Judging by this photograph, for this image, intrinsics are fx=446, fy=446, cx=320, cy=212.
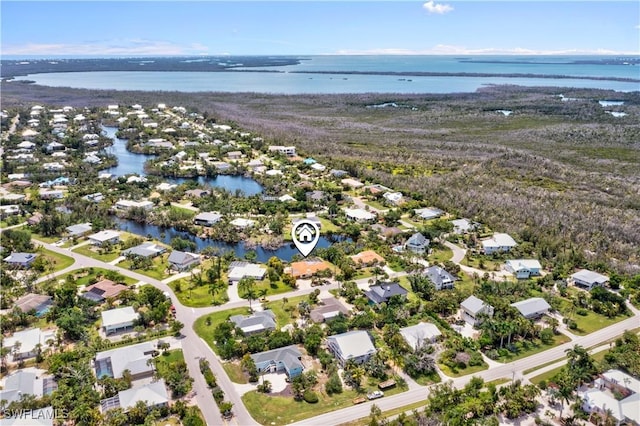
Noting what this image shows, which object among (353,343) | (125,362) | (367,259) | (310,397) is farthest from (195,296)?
(367,259)

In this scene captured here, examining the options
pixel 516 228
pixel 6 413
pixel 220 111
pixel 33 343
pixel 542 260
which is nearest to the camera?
pixel 6 413

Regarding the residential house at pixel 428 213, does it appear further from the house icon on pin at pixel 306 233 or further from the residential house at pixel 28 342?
the residential house at pixel 28 342

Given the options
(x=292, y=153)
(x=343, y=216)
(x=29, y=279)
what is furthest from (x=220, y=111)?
(x=29, y=279)

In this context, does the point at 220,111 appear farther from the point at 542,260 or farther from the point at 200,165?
the point at 542,260

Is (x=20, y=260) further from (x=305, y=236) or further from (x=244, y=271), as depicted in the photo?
(x=305, y=236)

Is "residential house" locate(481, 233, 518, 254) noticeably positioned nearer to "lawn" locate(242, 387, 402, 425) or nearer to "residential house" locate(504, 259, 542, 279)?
"residential house" locate(504, 259, 542, 279)
